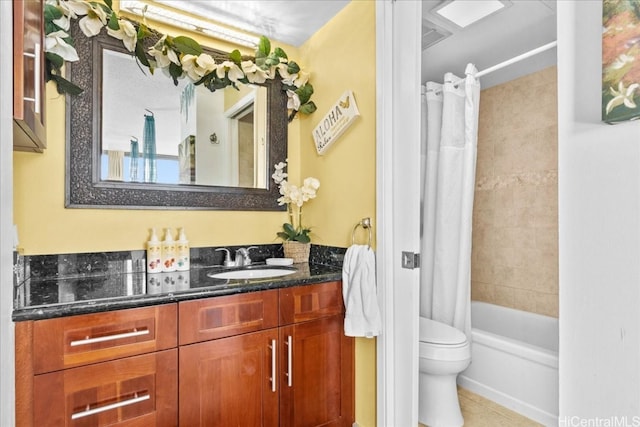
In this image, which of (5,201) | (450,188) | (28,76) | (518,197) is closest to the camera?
(5,201)

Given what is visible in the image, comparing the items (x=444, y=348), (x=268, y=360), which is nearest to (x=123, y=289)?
(x=268, y=360)

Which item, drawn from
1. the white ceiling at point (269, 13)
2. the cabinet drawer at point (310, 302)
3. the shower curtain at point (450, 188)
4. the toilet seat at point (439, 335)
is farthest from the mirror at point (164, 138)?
the toilet seat at point (439, 335)

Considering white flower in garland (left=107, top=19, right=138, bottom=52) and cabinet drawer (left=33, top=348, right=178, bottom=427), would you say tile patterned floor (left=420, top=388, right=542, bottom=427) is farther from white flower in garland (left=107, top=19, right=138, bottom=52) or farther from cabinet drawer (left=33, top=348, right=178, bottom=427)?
white flower in garland (left=107, top=19, right=138, bottom=52)

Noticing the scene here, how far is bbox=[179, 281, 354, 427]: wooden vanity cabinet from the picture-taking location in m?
1.30

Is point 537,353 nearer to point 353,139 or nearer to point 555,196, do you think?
point 555,196

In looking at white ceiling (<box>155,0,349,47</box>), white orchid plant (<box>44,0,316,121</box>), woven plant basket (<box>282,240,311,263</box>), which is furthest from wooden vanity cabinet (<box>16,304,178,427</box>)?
white ceiling (<box>155,0,349,47</box>)

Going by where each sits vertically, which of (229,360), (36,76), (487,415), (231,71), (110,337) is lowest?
(487,415)

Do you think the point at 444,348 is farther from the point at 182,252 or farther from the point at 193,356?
the point at 182,252

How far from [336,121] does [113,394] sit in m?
1.54

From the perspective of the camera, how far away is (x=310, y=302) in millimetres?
1580

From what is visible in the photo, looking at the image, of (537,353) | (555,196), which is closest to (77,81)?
(537,353)

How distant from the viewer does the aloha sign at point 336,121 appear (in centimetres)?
180

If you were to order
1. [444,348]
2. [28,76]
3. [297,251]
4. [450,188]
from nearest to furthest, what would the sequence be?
1. [28,76]
2. [444,348]
3. [297,251]
4. [450,188]

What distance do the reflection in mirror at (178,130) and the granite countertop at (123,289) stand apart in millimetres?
515
